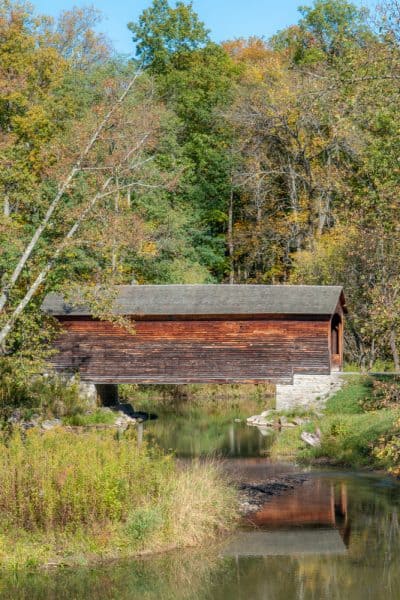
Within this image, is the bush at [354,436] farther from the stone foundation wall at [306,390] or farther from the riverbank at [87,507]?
the riverbank at [87,507]

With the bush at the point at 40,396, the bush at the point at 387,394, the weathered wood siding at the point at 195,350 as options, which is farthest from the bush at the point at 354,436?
the bush at the point at 40,396

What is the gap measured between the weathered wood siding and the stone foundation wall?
278 mm

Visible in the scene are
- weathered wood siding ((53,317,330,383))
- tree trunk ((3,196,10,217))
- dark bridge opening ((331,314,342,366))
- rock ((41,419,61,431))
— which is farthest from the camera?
dark bridge opening ((331,314,342,366))

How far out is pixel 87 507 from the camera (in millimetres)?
13039

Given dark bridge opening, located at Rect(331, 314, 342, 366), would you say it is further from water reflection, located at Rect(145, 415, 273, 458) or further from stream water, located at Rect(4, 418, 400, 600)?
stream water, located at Rect(4, 418, 400, 600)

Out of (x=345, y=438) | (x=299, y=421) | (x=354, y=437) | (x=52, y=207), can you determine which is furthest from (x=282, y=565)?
(x=299, y=421)

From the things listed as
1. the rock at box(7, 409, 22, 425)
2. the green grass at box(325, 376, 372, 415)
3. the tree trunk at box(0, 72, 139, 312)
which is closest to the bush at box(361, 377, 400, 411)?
the tree trunk at box(0, 72, 139, 312)

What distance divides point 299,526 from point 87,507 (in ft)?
12.4

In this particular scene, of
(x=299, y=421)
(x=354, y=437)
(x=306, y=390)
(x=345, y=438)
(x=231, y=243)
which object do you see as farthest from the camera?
(x=231, y=243)

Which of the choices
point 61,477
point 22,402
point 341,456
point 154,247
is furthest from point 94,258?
point 61,477

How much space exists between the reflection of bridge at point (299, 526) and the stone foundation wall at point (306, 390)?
10.4m

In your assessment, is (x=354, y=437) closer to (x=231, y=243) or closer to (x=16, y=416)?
(x=16, y=416)

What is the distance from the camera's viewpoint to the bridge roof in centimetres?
2886

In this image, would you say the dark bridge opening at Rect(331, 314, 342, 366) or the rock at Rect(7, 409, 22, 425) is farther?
the dark bridge opening at Rect(331, 314, 342, 366)
